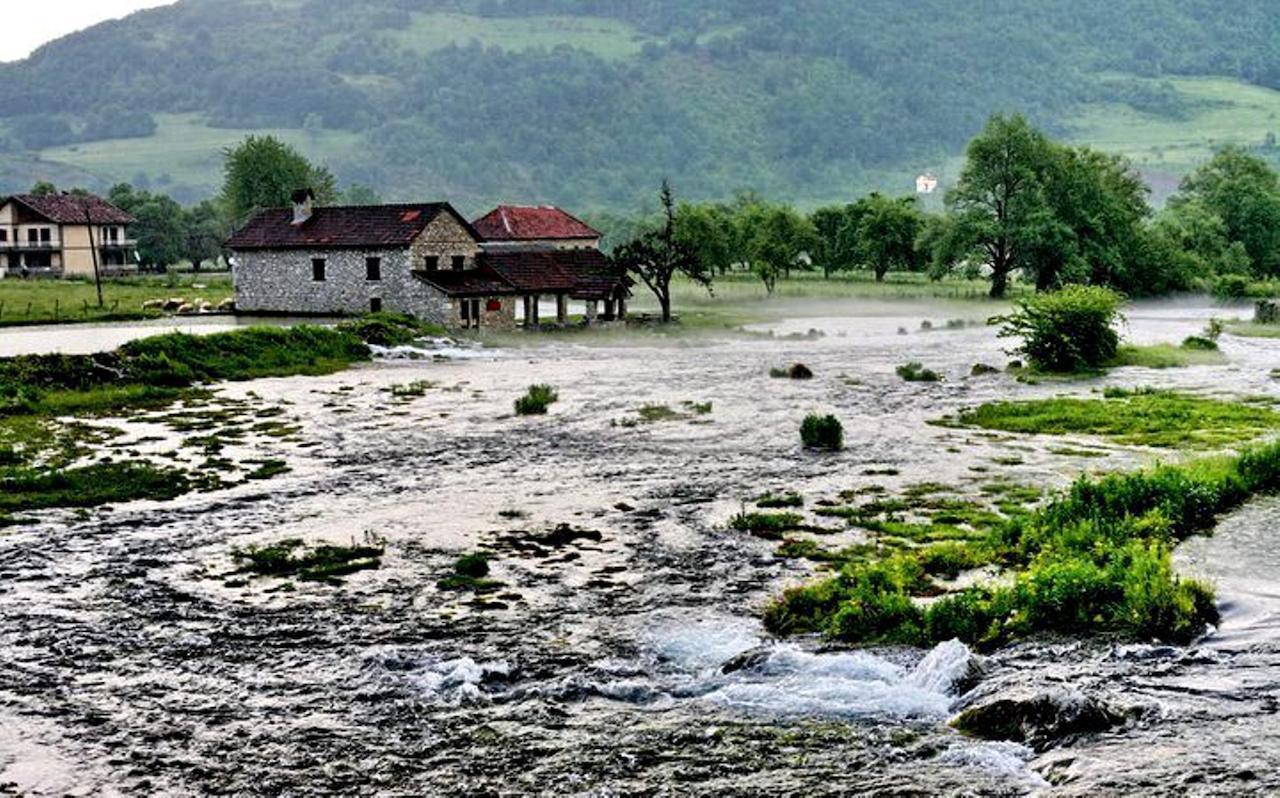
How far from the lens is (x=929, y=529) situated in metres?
24.9

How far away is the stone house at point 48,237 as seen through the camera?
125m

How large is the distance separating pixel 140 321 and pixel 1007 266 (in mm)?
67589

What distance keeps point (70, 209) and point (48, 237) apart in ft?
13.3

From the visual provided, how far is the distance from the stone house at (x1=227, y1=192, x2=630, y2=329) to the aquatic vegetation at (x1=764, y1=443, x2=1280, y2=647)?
56476 mm

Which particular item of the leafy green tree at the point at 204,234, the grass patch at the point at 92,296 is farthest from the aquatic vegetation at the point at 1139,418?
the leafy green tree at the point at 204,234

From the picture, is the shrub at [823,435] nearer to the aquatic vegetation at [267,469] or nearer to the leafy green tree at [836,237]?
the aquatic vegetation at [267,469]

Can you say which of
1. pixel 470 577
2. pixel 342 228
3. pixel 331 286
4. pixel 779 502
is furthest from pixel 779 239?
pixel 470 577

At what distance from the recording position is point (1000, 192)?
106 m

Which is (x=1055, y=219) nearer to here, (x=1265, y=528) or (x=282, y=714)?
(x=1265, y=528)

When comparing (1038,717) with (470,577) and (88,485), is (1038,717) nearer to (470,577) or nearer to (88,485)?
(470,577)

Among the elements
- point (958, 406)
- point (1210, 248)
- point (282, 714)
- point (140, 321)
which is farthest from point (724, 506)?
point (1210, 248)

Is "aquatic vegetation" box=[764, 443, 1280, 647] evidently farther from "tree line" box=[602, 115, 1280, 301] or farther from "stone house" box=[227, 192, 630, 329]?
"tree line" box=[602, 115, 1280, 301]

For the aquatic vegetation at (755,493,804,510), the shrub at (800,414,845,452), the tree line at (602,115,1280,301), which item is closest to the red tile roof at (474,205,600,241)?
the tree line at (602,115,1280,301)

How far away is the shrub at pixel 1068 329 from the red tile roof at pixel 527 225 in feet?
199
